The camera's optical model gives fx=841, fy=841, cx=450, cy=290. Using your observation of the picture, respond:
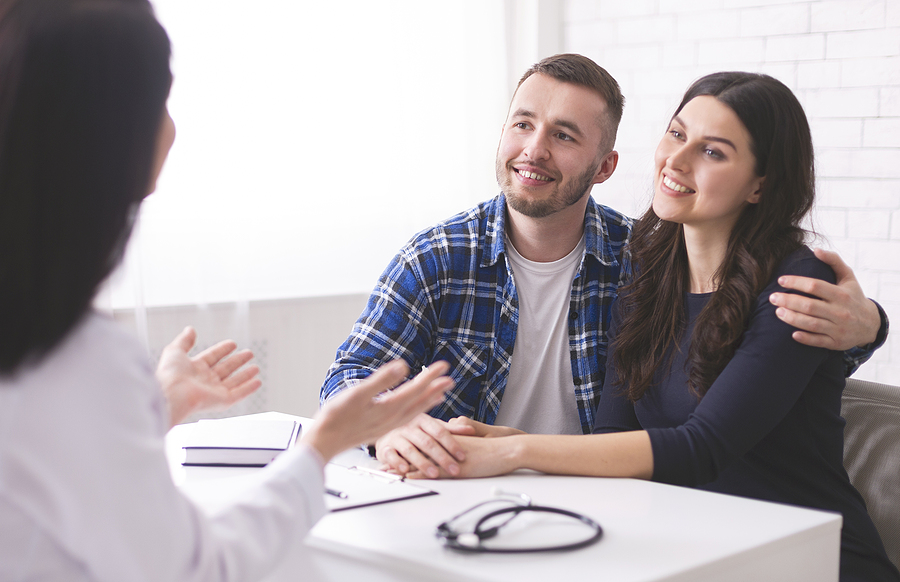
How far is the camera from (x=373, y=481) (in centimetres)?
128

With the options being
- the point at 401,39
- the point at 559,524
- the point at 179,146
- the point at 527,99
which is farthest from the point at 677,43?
the point at 559,524

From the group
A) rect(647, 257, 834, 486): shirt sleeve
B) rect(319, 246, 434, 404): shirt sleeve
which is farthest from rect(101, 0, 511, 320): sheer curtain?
rect(647, 257, 834, 486): shirt sleeve

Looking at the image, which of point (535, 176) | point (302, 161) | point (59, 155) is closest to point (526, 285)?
point (535, 176)

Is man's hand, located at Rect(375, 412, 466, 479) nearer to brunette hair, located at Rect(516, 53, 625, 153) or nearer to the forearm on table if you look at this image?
the forearm on table

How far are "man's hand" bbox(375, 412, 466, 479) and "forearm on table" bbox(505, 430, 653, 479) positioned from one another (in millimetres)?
94

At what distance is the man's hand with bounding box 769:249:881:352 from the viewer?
1.41 meters

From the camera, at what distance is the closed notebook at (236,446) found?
53.9 inches

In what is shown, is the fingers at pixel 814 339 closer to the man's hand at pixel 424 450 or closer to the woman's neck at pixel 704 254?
the woman's neck at pixel 704 254

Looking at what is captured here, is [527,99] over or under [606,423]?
over

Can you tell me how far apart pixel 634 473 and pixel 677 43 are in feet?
7.94

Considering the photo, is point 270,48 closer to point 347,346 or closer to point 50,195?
point 347,346

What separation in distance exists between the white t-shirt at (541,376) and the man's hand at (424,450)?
57cm

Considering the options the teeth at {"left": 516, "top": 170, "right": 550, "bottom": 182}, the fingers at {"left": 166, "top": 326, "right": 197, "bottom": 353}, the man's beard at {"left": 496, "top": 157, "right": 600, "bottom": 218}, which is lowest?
the fingers at {"left": 166, "top": 326, "right": 197, "bottom": 353}

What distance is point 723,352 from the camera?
1527 mm
